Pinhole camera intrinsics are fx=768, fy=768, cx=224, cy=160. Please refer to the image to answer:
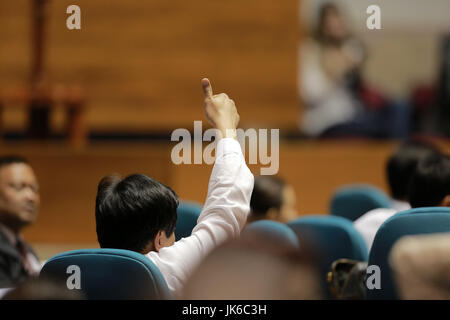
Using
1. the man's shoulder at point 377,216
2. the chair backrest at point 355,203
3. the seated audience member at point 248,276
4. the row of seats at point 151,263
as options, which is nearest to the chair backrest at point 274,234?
the row of seats at point 151,263

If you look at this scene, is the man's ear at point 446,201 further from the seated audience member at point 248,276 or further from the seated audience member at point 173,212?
the seated audience member at point 248,276

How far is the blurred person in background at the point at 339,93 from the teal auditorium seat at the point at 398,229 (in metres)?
4.44

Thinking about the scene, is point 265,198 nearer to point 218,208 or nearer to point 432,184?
point 432,184

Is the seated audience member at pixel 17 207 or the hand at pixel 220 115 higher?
the hand at pixel 220 115

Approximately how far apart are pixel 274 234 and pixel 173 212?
29cm

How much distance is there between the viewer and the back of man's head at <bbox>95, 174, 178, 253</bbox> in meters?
1.77

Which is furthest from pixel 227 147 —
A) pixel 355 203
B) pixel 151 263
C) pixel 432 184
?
pixel 355 203

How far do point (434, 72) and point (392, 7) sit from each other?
2.91 ft

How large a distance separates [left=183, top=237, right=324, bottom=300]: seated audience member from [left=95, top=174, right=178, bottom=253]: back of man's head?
1.08 feet

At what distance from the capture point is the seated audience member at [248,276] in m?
1.18

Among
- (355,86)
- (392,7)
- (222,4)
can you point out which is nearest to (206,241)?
(222,4)

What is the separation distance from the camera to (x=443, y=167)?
97.7 inches
